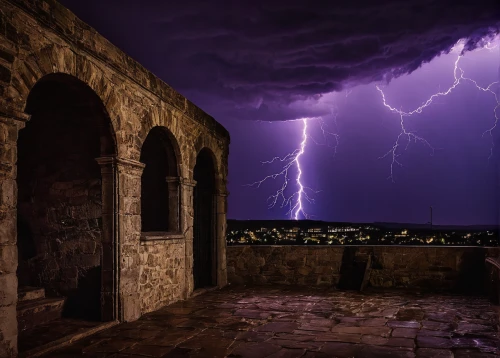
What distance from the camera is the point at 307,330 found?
5609 millimetres

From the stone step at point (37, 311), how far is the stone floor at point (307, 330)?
3.00 ft

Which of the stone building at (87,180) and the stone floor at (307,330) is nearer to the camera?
the stone floor at (307,330)

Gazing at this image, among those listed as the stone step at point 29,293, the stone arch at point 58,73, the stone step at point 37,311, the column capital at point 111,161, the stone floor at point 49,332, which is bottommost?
the stone floor at point 49,332

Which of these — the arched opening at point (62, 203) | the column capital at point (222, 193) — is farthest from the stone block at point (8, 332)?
the column capital at point (222, 193)

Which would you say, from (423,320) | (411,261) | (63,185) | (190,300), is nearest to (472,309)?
(423,320)

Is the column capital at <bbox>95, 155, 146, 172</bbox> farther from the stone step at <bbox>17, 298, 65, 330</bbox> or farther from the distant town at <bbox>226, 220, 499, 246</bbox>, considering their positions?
the distant town at <bbox>226, 220, 499, 246</bbox>

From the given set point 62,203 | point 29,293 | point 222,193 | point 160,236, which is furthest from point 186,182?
point 29,293

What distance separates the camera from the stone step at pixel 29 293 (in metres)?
5.93

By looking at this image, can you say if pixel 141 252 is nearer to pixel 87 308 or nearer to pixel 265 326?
pixel 87 308

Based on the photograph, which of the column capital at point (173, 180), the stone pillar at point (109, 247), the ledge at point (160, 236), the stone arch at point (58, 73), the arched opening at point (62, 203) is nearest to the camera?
the stone arch at point (58, 73)

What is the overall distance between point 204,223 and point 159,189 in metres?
1.73

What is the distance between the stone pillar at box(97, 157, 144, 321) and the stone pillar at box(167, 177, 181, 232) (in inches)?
67.9

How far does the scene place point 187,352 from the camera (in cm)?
464

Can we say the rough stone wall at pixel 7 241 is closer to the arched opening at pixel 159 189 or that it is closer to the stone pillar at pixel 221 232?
the arched opening at pixel 159 189
